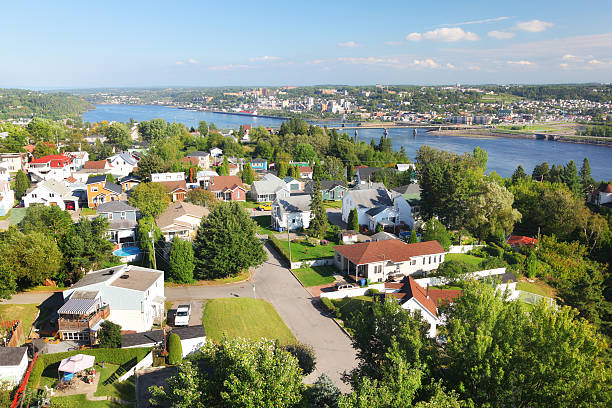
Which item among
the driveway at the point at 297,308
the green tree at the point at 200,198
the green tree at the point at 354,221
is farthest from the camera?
the green tree at the point at 200,198

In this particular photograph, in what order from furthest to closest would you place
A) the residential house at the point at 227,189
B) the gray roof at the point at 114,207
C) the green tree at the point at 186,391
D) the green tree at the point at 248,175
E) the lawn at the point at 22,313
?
the green tree at the point at 248,175, the residential house at the point at 227,189, the gray roof at the point at 114,207, the lawn at the point at 22,313, the green tree at the point at 186,391

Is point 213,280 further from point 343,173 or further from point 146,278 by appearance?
point 343,173

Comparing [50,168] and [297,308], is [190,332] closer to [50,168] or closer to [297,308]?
[297,308]

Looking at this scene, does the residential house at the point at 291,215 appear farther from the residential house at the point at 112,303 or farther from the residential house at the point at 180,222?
the residential house at the point at 112,303

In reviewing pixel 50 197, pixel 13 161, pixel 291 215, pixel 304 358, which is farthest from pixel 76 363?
pixel 13 161

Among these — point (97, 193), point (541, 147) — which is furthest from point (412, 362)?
point (541, 147)

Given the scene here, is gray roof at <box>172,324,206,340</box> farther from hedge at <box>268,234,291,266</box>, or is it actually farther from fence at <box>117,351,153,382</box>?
hedge at <box>268,234,291,266</box>

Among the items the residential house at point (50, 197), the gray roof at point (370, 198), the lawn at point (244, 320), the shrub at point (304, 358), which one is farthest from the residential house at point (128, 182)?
the shrub at point (304, 358)
